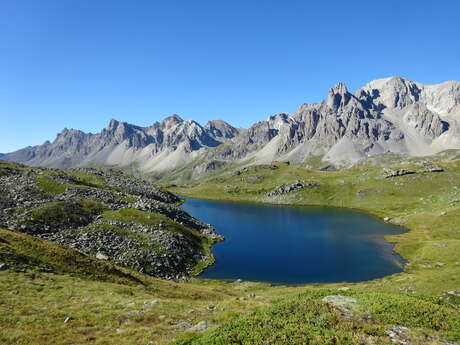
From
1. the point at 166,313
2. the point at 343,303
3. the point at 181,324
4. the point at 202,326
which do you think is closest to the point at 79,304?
the point at 166,313

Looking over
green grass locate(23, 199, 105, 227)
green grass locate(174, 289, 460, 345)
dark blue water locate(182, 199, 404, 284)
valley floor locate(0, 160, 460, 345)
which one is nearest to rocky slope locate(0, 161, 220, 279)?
green grass locate(23, 199, 105, 227)

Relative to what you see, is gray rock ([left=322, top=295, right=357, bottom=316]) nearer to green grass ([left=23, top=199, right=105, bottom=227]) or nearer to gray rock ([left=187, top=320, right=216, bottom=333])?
gray rock ([left=187, top=320, right=216, bottom=333])

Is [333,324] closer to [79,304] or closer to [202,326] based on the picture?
[202,326]

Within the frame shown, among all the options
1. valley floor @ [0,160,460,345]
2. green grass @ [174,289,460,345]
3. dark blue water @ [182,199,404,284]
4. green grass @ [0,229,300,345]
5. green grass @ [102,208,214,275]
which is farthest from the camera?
green grass @ [102,208,214,275]

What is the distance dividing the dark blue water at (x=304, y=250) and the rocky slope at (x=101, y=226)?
10179mm

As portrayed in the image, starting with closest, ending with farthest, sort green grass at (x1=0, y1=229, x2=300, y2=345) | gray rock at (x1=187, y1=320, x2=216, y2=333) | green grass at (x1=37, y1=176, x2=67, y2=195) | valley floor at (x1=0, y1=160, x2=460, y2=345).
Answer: valley floor at (x1=0, y1=160, x2=460, y2=345) → green grass at (x1=0, y1=229, x2=300, y2=345) → gray rock at (x1=187, y1=320, x2=216, y2=333) → green grass at (x1=37, y1=176, x2=67, y2=195)

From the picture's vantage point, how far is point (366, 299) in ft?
75.9

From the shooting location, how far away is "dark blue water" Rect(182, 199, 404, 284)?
77250mm

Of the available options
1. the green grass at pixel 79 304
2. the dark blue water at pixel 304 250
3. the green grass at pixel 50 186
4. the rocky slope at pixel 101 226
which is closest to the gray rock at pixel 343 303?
the green grass at pixel 79 304

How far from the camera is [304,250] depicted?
329 ft

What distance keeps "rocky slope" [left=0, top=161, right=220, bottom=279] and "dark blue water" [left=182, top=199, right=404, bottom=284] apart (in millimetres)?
10179

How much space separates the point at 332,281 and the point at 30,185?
99359mm

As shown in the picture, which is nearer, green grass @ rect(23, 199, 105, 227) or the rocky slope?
the rocky slope

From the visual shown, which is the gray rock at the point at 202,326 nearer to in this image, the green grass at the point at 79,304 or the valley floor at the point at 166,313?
the valley floor at the point at 166,313
